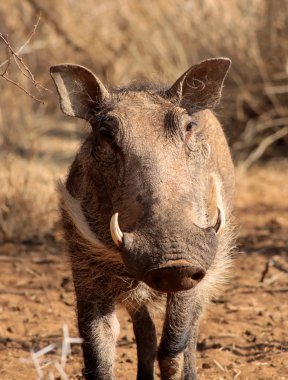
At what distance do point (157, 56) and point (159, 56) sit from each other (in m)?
0.11

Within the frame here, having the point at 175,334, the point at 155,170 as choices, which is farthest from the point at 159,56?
the point at 155,170

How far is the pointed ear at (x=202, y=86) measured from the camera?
12.6ft

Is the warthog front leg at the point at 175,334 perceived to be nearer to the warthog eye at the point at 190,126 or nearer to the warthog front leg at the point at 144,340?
the warthog front leg at the point at 144,340

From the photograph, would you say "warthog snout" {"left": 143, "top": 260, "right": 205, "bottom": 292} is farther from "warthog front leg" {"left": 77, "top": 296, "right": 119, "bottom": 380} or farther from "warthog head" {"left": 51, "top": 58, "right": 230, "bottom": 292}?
"warthog front leg" {"left": 77, "top": 296, "right": 119, "bottom": 380}

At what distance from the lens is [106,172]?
3676 millimetres

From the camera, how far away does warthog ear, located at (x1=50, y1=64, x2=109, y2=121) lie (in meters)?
3.87

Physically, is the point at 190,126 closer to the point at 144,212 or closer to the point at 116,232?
the point at 144,212

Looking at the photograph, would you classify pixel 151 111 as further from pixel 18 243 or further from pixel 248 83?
pixel 248 83

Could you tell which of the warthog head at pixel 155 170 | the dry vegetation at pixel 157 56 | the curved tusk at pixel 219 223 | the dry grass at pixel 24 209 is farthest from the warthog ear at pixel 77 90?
the dry vegetation at pixel 157 56

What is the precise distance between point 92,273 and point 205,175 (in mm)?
642

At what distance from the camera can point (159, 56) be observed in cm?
864

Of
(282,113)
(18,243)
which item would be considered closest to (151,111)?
(18,243)

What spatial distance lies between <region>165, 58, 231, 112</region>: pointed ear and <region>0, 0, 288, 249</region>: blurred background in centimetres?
321

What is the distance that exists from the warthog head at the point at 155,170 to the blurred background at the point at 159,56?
3144 mm
